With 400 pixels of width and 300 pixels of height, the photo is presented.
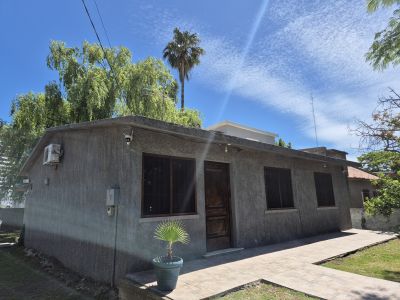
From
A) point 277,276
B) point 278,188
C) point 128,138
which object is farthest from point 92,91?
point 277,276

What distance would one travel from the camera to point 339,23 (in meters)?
8.42

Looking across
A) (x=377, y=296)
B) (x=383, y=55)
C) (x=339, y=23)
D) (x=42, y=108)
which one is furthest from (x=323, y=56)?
(x=42, y=108)

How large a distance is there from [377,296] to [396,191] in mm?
4943

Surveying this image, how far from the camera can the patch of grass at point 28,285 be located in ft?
19.5

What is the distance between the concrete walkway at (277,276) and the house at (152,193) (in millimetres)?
779

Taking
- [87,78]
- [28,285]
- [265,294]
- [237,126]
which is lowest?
[28,285]

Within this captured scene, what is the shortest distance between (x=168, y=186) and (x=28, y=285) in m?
4.21

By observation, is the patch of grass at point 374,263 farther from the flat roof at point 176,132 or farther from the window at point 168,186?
the window at point 168,186

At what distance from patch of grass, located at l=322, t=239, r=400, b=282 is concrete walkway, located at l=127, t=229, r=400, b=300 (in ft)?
0.97

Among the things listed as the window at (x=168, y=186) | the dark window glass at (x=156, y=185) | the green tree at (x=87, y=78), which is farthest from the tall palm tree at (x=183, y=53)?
the dark window glass at (x=156, y=185)

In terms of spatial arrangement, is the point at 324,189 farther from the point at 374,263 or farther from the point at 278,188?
the point at 374,263

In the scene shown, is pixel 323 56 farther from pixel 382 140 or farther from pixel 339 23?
pixel 382 140

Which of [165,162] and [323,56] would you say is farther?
[323,56]

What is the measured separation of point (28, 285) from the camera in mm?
6773
